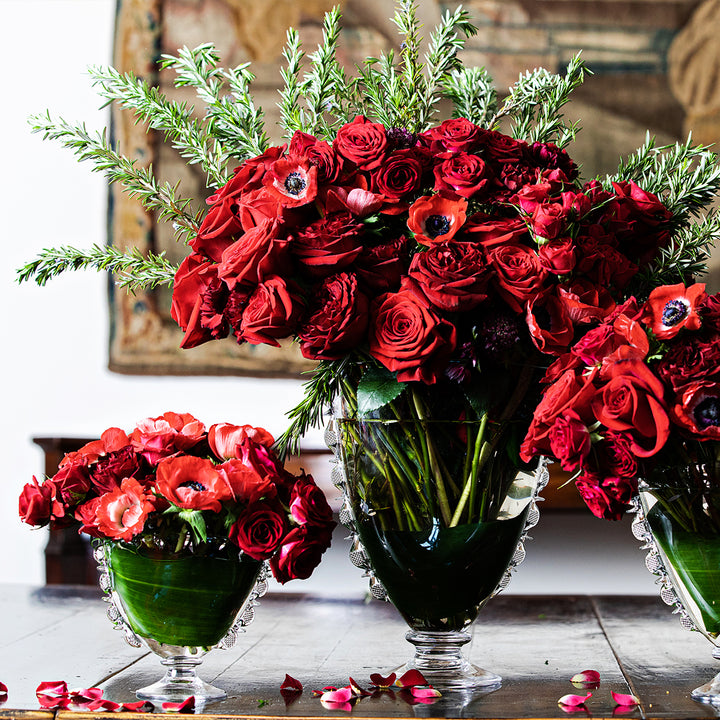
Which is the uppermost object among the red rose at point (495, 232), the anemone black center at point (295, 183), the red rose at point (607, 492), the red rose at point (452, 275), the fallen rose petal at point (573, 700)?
the anemone black center at point (295, 183)

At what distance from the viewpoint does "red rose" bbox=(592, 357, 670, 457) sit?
1.85 ft

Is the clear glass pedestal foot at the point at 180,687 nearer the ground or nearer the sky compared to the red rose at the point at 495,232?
nearer the ground

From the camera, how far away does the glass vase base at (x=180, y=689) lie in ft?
2.23

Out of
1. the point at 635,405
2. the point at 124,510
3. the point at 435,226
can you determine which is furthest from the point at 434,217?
the point at 124,510

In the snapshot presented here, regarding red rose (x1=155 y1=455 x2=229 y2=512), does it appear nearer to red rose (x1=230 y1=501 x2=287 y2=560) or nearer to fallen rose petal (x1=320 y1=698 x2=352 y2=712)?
red rose (x1=230 y1=501 x2=287 y2=560)

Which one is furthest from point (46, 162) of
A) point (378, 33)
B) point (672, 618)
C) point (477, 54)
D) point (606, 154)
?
point (672, 618)

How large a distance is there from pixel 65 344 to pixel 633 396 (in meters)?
1.85

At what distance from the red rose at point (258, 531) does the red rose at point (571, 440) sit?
0.70 ft

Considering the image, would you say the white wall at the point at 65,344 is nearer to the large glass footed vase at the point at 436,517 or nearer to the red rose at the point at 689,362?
the large glass footed vase at the point at 436,517

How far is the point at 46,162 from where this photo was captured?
2223 millimetres

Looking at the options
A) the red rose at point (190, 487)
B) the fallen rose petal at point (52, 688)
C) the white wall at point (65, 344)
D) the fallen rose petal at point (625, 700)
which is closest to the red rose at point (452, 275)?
the red rose at point (190, 487)

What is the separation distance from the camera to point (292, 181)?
2.25ft

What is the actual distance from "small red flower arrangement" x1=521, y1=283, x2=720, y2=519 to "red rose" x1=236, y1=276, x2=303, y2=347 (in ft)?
0.62

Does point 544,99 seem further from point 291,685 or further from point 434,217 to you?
point 291,685
